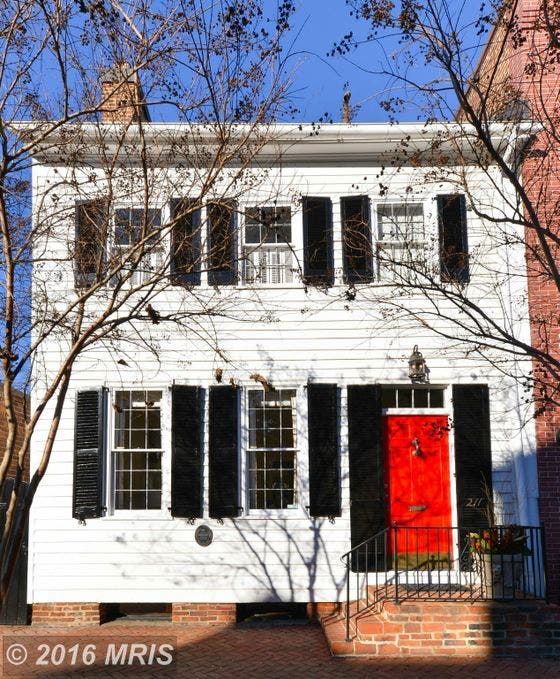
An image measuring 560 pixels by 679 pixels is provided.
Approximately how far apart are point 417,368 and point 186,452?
10.6 feet

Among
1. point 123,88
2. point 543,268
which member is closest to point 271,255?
point 543,268

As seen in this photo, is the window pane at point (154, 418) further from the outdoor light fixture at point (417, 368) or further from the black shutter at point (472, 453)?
the black shutter at point (472, 453)

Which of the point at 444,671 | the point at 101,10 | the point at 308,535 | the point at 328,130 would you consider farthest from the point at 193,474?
the point at 101,10

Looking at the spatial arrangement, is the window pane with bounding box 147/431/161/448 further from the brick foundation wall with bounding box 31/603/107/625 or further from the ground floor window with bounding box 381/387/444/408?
the ground floor window with bounding box 381/387/444/408

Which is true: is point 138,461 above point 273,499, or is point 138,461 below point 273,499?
above

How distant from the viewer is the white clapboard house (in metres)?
9.91

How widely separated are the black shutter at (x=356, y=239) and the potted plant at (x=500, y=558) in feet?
12.1

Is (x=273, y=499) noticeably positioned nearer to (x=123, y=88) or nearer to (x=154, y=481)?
(x=154, y=481)

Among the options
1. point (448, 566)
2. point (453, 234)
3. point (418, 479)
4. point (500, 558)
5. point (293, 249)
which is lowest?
point (448, 566)

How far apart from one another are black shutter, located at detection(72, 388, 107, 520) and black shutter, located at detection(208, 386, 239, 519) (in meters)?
1.44

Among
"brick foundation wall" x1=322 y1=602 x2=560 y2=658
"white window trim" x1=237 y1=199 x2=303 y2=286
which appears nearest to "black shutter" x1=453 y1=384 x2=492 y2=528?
"brick foundation wall" x1=322 y1=602 x2=560 y2=658

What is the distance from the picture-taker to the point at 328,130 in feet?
34.1

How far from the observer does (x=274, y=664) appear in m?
8.06

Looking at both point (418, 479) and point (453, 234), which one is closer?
point (418, 479)
